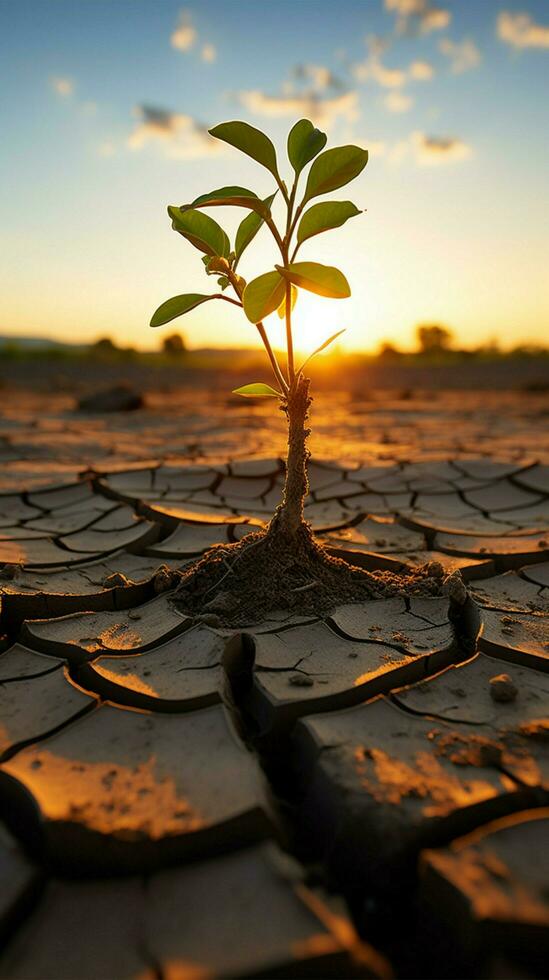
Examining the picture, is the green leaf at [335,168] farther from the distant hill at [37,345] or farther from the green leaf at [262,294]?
the distant hill at [37,345]

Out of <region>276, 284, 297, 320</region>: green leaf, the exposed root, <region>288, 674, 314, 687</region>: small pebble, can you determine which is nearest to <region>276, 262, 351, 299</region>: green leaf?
<region>276, 284, 297, 320</region>: green leaf

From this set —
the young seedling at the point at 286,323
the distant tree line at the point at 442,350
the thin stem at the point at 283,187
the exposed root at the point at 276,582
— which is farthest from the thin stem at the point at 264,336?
the distant tree line at the point at 442,350

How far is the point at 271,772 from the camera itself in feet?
3.58

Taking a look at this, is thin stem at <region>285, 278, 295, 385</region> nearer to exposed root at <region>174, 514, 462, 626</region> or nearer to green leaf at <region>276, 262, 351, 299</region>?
green leaf at <region>276, 262, 351, 299</region>

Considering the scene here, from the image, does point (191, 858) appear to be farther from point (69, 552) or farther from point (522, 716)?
point (69, 552)

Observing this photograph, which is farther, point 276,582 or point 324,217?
point 276,582

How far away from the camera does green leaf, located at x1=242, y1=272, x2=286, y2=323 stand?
A: 123 cm

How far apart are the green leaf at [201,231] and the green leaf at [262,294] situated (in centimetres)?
21

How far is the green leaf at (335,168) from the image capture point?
1241 millimetres

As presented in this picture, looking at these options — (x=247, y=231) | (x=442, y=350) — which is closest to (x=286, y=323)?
(x=247, y=231)

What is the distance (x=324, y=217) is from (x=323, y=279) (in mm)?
182

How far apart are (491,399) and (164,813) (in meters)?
8.32

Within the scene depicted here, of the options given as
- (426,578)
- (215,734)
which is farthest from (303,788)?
(426,578)

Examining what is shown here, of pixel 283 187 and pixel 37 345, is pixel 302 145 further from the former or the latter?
pixel 37 345
